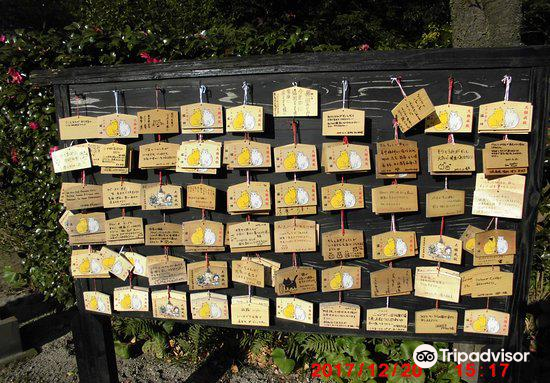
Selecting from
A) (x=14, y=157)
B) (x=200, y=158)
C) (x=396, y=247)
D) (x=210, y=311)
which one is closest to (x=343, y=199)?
(x=396, y=247)

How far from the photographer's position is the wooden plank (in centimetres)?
164

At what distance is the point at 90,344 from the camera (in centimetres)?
227

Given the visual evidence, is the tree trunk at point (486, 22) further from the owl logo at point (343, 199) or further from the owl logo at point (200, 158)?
the owl logo at point (200, 158)

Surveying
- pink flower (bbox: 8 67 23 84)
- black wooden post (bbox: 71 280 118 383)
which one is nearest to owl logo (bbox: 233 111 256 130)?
black wooden post (bbox: 71 280 118 383)

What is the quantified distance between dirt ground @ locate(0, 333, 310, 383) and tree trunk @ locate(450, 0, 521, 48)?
8.61 feet

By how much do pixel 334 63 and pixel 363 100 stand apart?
0.19 metres

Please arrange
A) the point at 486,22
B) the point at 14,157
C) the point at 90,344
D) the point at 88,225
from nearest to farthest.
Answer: the point at 88,225 → the point at 90,344 → the point at 486,22 → the point at 14,157

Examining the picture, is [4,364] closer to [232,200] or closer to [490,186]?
[232,200]

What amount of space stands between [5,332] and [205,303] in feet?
8.04

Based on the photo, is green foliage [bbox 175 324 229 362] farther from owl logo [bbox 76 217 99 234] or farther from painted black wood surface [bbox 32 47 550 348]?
owl logo [bbox 76 217 99 234]

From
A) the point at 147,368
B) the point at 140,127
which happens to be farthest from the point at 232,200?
the point at 147,368

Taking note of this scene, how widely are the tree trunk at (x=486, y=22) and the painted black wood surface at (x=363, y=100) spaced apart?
112 cm

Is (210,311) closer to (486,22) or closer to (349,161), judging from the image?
(349,161)

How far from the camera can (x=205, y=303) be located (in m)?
2.06
